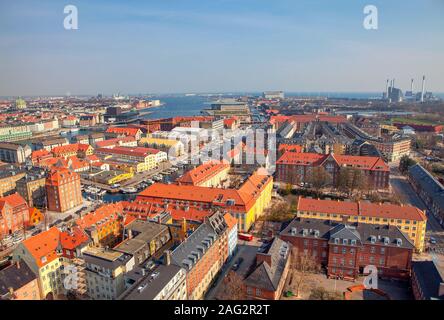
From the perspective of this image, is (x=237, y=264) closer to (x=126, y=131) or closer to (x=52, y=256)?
(x=52, y=256)

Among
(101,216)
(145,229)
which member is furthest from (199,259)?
(101,216)

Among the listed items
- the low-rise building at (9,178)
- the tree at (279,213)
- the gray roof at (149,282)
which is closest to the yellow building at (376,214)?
the tree at (279,213)

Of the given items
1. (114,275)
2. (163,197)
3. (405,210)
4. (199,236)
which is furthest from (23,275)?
(405,210)

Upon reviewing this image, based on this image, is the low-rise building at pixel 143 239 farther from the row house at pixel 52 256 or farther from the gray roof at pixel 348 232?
the gray roof at pixel 348 232

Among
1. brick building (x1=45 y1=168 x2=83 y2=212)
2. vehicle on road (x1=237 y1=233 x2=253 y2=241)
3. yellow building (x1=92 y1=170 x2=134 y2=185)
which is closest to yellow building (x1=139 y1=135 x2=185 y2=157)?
yellow building (x1=92 y1=170 x2=134 y2=185)

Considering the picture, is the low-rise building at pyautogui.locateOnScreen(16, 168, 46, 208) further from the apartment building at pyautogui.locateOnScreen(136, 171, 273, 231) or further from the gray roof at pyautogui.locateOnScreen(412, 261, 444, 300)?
the gray roof at pyautogui.locateOnScreen(412, 261, 444, 300)
